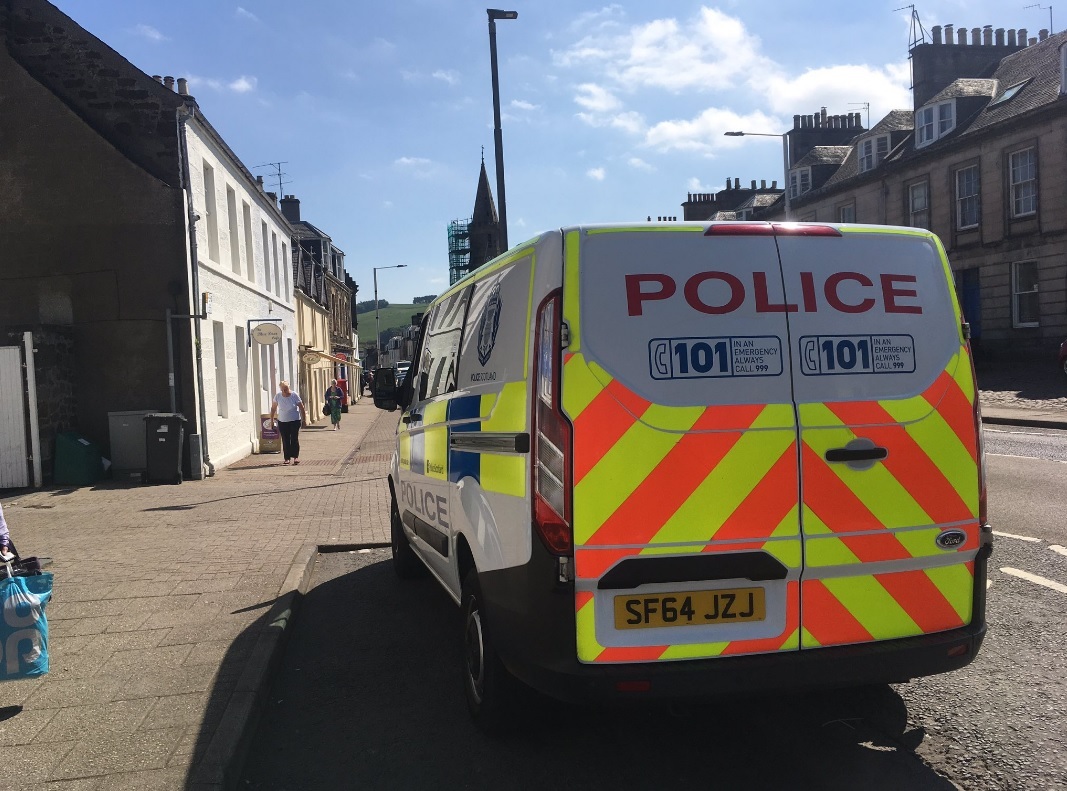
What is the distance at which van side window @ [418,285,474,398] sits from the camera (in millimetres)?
5008

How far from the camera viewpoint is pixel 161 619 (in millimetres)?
6035

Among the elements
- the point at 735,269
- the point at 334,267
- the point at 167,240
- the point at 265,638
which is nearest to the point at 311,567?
the point at 265,638

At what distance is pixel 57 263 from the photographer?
15.6 meters

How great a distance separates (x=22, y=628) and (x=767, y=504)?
3471 mm

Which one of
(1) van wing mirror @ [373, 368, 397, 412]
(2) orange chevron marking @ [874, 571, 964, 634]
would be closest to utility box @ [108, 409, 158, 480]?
(1) van wing mirror @ [373, 368, 397, 412]

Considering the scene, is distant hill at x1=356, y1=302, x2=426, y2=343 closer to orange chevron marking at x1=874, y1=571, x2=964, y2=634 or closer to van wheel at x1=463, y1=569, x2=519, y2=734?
van wheel at x1=463, y1=569, x2=519, y2=734

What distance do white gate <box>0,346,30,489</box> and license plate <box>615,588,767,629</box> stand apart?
1329cm

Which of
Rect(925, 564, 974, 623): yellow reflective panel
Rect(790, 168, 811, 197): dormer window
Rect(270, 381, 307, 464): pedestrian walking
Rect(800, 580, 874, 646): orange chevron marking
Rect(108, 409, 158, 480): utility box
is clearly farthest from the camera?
Rect(790, 168, 811, 197): dormer window

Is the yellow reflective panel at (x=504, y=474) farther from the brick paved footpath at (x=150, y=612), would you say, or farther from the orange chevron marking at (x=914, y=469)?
the brick paved footpath at (x=150, y=612)

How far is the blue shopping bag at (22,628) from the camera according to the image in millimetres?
4215

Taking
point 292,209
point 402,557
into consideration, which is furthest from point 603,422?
point 292,209

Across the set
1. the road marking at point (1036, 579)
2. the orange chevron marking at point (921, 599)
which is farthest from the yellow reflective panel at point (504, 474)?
the road marking at point (1036, 579)

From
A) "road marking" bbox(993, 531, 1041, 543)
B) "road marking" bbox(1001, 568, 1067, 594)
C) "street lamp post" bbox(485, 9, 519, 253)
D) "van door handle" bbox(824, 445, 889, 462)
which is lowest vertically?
"road marking" bbox(1001, 568, 1067, 594)

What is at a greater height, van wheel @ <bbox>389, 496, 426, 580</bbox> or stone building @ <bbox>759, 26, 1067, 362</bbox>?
stone building @ <bbox>759, 26, 1067, 362</bbox>
